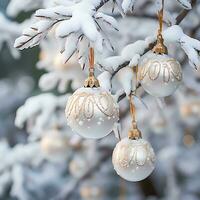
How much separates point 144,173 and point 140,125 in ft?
4.83

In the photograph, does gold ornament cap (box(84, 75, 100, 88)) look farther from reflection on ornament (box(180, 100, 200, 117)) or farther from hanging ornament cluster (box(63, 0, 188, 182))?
reflection on ornament (box(180, 100, 200, 117))

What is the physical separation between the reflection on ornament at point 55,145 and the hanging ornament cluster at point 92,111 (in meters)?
1.28

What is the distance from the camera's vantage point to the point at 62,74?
2105 mm

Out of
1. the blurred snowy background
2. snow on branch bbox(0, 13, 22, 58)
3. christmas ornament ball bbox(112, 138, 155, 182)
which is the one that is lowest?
the blurred snowy background

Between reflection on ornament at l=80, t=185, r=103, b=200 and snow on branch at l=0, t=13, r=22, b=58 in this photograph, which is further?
reflection on ornament at l=80, t=185, r=103, b=200

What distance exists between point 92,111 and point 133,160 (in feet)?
0.57

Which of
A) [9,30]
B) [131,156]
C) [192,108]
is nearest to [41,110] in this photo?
[9,30]

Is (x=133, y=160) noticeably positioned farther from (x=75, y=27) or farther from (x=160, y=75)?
(x=75, y=27)

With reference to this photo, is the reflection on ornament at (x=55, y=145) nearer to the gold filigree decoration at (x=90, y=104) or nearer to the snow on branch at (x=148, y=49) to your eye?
the snow on branch at (x=148, y=49)

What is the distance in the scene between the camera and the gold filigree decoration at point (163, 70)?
1.09 metres

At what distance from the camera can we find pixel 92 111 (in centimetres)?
101

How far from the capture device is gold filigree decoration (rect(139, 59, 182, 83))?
42.9 inches

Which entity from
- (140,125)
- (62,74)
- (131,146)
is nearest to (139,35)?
(62,74)

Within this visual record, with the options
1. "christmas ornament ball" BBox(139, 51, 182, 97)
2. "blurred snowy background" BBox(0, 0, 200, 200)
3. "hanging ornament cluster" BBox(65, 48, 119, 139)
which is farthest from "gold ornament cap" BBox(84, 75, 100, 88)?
"blurred snowy background" BBox(0, 0, 200, 200)
